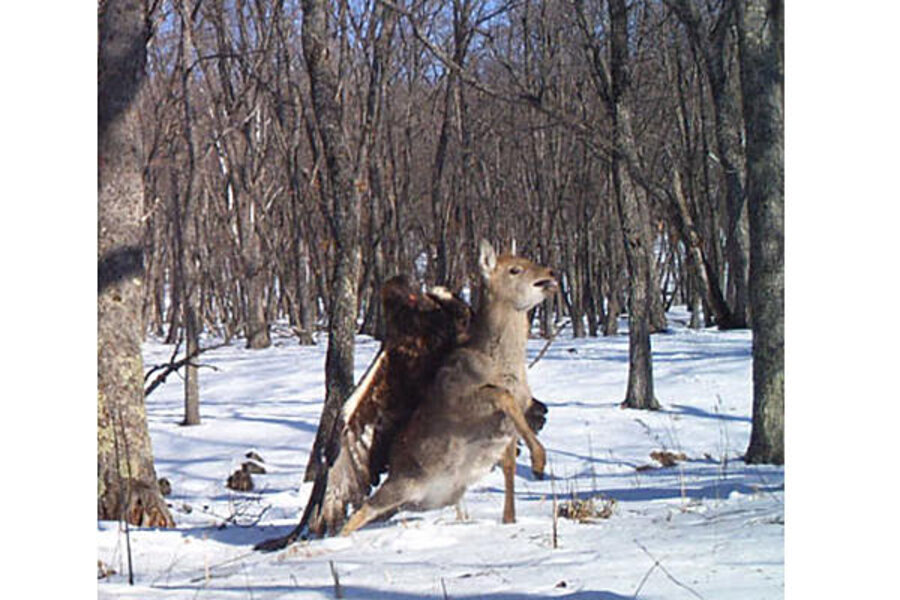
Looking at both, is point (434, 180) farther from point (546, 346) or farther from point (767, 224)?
point (767, 224)

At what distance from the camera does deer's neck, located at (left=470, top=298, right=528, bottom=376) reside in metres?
2.58

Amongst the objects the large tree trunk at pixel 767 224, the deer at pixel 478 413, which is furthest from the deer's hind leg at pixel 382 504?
the large tree trunk at pixel 767 224

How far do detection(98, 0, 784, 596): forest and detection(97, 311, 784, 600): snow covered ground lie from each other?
0.06 metres

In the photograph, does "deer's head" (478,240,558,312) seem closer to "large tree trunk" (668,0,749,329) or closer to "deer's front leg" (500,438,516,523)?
"deer's front leg" (500,438,516,523)

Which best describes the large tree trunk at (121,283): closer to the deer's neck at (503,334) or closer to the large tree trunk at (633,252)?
the deer's neck at (503,334)

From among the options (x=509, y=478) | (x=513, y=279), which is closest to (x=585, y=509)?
(x=509, y=478)

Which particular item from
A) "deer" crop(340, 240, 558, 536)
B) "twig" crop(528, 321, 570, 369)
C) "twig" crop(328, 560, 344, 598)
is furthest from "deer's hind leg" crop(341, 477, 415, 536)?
"twig" crop(528, 321, 570, 369)

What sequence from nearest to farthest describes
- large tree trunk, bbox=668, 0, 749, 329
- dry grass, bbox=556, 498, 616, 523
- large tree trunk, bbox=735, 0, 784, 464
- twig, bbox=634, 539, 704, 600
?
twig, bbox=634, 539, 704, 600 → dry grass, bbox=556, 498, 616, 523 → large tree trunk, bbox=735, 0, 784, 464 → large tree trunk, bbox=668, 0, 749, 329

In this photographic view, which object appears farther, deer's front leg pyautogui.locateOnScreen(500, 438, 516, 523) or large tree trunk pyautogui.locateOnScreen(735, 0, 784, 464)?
large tree trunk pyautogui.locateOnScreen(735, 0, 784, 464)

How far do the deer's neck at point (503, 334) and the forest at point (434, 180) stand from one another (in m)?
0.21

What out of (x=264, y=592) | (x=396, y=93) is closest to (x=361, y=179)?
(x=396, y=93)

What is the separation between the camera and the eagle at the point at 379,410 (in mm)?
2727

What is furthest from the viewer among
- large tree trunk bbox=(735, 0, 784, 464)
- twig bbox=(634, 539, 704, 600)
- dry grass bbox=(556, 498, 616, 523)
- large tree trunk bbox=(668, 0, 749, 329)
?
large tree trunk bbox=(668, 0, 749, 329)
